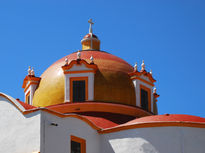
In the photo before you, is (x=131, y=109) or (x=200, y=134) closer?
(x=200, y=134)

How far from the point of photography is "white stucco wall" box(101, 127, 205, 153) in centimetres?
2691

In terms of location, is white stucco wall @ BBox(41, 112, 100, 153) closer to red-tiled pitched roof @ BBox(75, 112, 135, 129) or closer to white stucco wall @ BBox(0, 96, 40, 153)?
white stucco wall @ BBox(0, 96, 40, 153)

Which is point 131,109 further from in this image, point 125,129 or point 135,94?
point 125,129

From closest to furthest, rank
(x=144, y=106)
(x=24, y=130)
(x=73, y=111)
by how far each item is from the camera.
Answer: (x=24, y=130)
(x=73, y=111)
(x=144, y=106)

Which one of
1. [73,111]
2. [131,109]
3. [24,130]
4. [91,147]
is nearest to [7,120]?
[24,130]

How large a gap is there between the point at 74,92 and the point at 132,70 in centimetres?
457

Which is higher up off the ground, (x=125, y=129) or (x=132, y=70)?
(x=132, y=70)

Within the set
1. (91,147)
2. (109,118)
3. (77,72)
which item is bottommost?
(91,147)

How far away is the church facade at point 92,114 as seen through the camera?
25.7 metres

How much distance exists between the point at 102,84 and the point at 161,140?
A: 7.47 metres

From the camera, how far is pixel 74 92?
33406 millimetres

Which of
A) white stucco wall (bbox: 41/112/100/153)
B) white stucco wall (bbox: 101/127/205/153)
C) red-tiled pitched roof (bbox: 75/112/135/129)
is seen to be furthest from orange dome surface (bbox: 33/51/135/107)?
white stucco wall (bbox: 101/127/205/153)

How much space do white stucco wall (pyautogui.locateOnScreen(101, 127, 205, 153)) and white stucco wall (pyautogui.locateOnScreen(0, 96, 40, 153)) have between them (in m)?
5.01

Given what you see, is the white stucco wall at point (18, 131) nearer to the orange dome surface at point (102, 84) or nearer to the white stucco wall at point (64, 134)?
the white stucco wall at point (64, 134)
